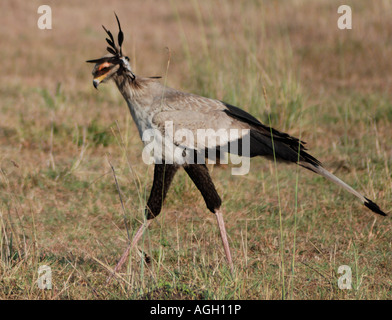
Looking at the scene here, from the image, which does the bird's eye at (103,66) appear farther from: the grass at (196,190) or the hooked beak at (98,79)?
the grass at (196,190)

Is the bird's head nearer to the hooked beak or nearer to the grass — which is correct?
the hooked beak

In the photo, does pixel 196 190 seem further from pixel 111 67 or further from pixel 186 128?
pixel 111 67

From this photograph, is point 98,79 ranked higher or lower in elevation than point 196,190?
higher

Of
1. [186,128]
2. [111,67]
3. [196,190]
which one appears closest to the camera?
[186,128]

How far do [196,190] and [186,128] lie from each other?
3.85 feet

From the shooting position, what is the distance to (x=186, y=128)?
156 inches

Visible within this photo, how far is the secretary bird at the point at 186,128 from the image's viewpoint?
391 cm

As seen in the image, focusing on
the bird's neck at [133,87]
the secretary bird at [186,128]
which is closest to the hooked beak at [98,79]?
the secretary bird at [186,128]

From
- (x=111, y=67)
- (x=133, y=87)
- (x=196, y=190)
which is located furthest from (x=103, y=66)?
(x=196, y=190)

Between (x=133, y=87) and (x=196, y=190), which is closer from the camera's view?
(x=133, y=87)

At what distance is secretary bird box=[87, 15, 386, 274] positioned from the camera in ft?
12.8

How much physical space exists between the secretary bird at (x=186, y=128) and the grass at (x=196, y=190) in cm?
18
